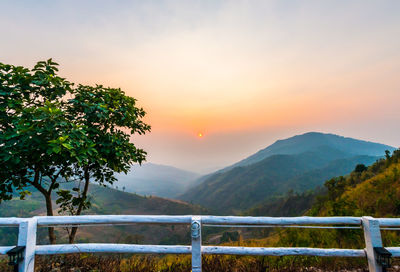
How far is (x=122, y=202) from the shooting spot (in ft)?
459

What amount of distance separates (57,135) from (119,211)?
13939 cm

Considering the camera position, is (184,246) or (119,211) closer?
(184,246)

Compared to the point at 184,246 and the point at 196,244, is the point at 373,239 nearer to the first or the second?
the point at 196,244

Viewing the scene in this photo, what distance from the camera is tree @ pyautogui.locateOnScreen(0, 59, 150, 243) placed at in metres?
4.04

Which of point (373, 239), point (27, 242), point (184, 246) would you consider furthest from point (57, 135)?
point (373, 239)

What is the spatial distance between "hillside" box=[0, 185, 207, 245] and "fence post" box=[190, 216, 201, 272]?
Result: 238 ft

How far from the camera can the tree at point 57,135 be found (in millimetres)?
4039

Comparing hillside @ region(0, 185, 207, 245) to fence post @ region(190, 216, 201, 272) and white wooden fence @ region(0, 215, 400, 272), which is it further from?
fence post @ region(190, 216, 201, 272)

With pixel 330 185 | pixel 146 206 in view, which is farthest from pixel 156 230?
pixel 330 185

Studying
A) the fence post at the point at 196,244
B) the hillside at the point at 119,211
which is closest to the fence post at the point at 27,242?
the fence post at the point at 196,244

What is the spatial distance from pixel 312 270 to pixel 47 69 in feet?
26.6

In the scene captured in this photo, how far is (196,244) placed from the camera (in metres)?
3.29

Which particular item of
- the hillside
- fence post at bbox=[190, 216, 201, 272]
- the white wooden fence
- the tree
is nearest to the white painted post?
the white wooden fence

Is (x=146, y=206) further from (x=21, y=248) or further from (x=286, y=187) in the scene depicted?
(x=21, y=248)
